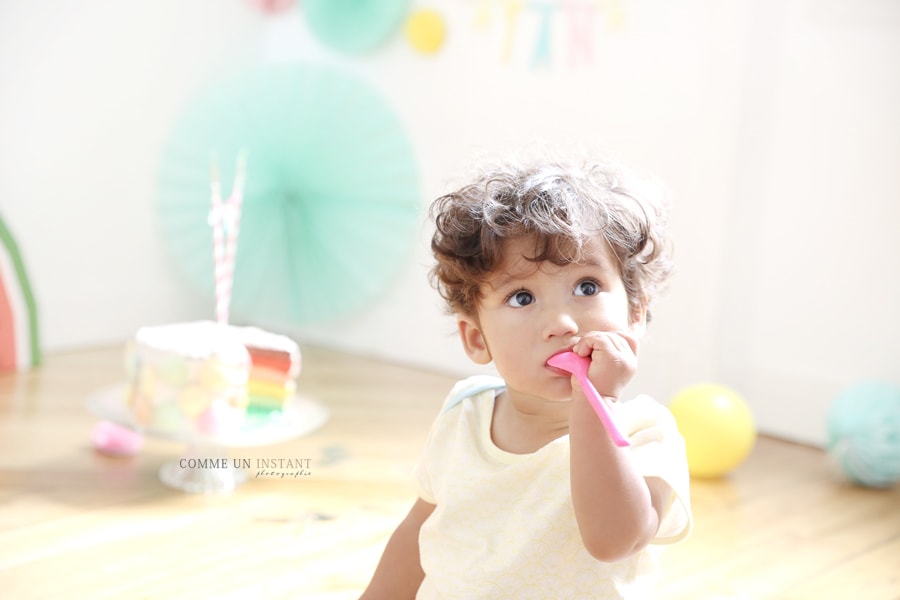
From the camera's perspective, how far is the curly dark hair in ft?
3.23

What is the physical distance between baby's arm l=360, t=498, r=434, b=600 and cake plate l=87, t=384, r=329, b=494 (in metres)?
0.54

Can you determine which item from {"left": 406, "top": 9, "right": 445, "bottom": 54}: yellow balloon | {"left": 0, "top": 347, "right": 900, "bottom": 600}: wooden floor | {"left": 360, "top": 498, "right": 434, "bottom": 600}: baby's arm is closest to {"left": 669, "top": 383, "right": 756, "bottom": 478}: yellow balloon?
{"left": 0, "top": 347, "right": 900, "bottom": 600}: wooden floor

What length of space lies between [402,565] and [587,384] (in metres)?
0.43

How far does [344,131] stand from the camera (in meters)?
2.81

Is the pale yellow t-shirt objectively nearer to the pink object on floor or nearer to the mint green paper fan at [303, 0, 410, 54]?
the pink object on floor

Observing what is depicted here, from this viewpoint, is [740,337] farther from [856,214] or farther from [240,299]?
[240,299]

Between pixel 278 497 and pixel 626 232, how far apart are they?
0.98 m

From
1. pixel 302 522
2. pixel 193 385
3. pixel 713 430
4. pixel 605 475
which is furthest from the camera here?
pixel 713 430

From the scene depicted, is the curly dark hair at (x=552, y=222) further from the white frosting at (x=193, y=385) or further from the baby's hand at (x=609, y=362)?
the white frosting at (x=193, y=385)

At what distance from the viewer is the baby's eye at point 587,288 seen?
984 millimetres

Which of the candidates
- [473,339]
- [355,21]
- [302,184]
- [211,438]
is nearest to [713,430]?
[211,438]

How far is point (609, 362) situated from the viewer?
0.89 metres

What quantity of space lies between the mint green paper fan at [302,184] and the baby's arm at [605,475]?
1966 millimetres

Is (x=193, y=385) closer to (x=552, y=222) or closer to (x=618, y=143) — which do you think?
(x=552, y=222)
